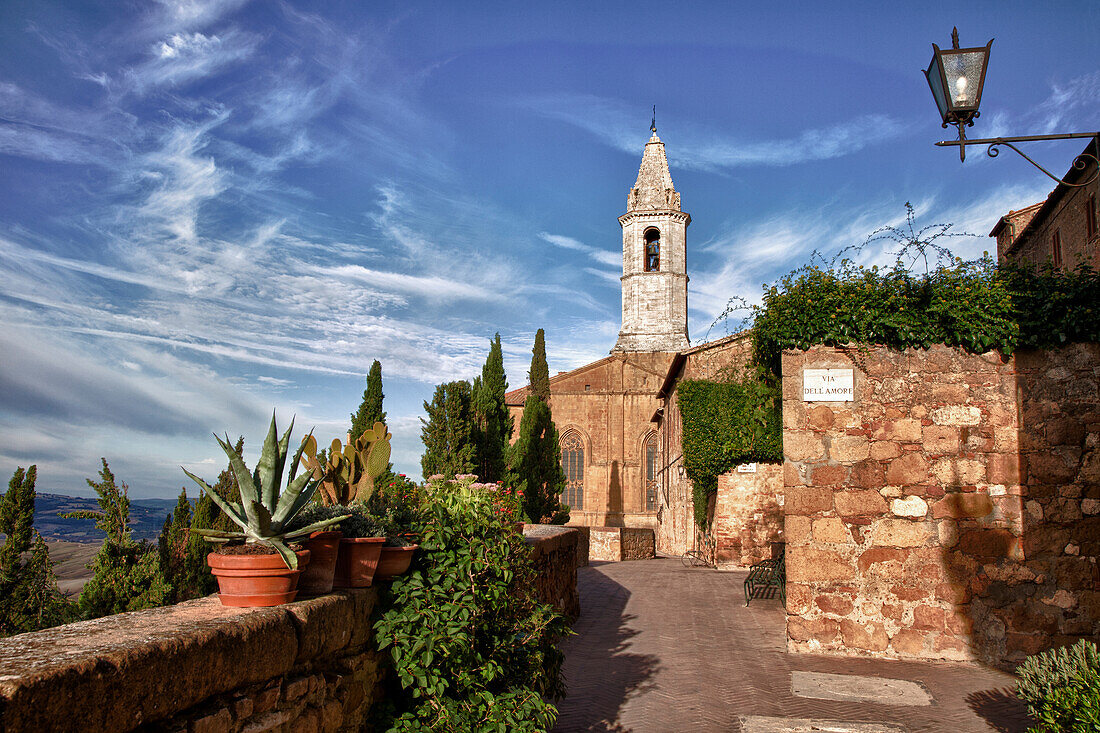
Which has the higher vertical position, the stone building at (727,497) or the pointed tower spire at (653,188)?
the pointed tower spire at (653,188)

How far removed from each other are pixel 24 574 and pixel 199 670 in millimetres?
7353

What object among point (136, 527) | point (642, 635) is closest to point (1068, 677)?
point (642, 635)

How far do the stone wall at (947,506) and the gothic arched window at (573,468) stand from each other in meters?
32.2

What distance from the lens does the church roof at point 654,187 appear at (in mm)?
42750

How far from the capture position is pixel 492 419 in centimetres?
1816

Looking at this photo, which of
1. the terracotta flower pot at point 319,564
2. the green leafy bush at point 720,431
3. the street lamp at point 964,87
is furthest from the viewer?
the green leafy bush at point 720,431

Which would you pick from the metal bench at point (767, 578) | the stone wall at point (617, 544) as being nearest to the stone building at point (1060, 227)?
the metal bench at point (767, 578)

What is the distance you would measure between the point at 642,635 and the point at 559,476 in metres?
14.7

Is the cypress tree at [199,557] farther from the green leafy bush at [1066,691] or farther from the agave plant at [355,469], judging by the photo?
the green leafy bush at [1066,691]

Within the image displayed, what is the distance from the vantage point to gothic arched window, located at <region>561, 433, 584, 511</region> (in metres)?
40.0

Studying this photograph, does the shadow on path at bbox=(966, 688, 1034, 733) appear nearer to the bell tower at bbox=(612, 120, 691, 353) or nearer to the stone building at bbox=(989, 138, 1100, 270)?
the stone building at bbox=(989, 138, 1100, 270)

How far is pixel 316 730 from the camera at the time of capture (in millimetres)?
3232

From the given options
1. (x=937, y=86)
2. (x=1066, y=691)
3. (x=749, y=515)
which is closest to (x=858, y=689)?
(x=1066, y=691)

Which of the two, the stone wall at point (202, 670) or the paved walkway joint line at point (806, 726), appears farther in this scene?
the paved walkway joint line at point (806, 726)
